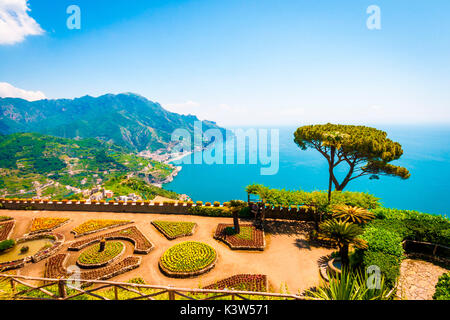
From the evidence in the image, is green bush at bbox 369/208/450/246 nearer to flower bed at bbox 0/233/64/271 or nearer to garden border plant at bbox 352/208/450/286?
garden border plant at bbox 352/208/450/286

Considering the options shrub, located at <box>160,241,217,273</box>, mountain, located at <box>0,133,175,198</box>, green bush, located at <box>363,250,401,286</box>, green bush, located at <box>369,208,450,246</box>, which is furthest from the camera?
mountain, located at <box>0,133,175,198</box>

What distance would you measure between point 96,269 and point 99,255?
1491 mm

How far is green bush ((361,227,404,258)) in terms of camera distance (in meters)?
12.5

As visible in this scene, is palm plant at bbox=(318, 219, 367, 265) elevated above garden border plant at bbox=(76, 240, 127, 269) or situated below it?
above

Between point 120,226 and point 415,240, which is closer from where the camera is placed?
point 415,240

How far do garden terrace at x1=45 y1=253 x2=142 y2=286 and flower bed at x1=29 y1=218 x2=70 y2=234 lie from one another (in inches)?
245

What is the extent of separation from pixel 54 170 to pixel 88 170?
20740 mm

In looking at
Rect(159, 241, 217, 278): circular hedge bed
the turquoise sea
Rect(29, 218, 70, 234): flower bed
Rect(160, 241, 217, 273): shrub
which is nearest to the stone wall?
Rect(29, 218, 70, 234): flower bed

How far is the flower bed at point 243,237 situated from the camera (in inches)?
703

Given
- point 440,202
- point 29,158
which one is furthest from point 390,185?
point 29,158

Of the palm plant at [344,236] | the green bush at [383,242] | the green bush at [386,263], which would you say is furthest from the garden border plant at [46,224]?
the green bush at [383,242]

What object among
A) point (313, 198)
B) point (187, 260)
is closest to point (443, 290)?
point (313, 198)
